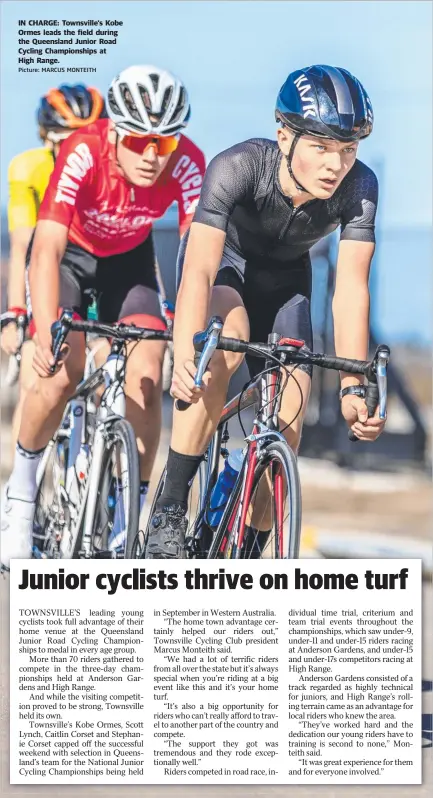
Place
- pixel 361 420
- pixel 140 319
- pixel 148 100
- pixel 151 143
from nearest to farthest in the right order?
pixel 361 420 → pixel 148 100 → pixel 151 143 → pixel 140 319

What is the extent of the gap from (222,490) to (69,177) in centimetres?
152

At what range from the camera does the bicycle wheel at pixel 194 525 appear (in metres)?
5.02

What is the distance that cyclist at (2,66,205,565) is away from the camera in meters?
5.39

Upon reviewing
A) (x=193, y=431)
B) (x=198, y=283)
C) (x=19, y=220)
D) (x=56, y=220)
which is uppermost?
(x=19, y=220)

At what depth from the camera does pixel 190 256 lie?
480cm

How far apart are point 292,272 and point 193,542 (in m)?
1.14

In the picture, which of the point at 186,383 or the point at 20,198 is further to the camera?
the point at 20,198

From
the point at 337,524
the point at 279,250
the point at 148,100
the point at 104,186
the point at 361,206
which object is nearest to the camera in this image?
the point at 361,206

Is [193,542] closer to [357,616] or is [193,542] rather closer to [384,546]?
[357,616]

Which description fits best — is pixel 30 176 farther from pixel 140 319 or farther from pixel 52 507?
pixel 52 507

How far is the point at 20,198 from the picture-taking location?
19.2 feet

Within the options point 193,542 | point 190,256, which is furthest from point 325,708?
point 190,256

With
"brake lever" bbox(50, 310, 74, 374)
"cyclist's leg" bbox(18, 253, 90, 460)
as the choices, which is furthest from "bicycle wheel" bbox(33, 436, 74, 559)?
"brake lever" bbox(50, 310, 74, 374)

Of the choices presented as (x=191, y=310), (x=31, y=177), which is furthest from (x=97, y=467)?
(x=31, y=177)
